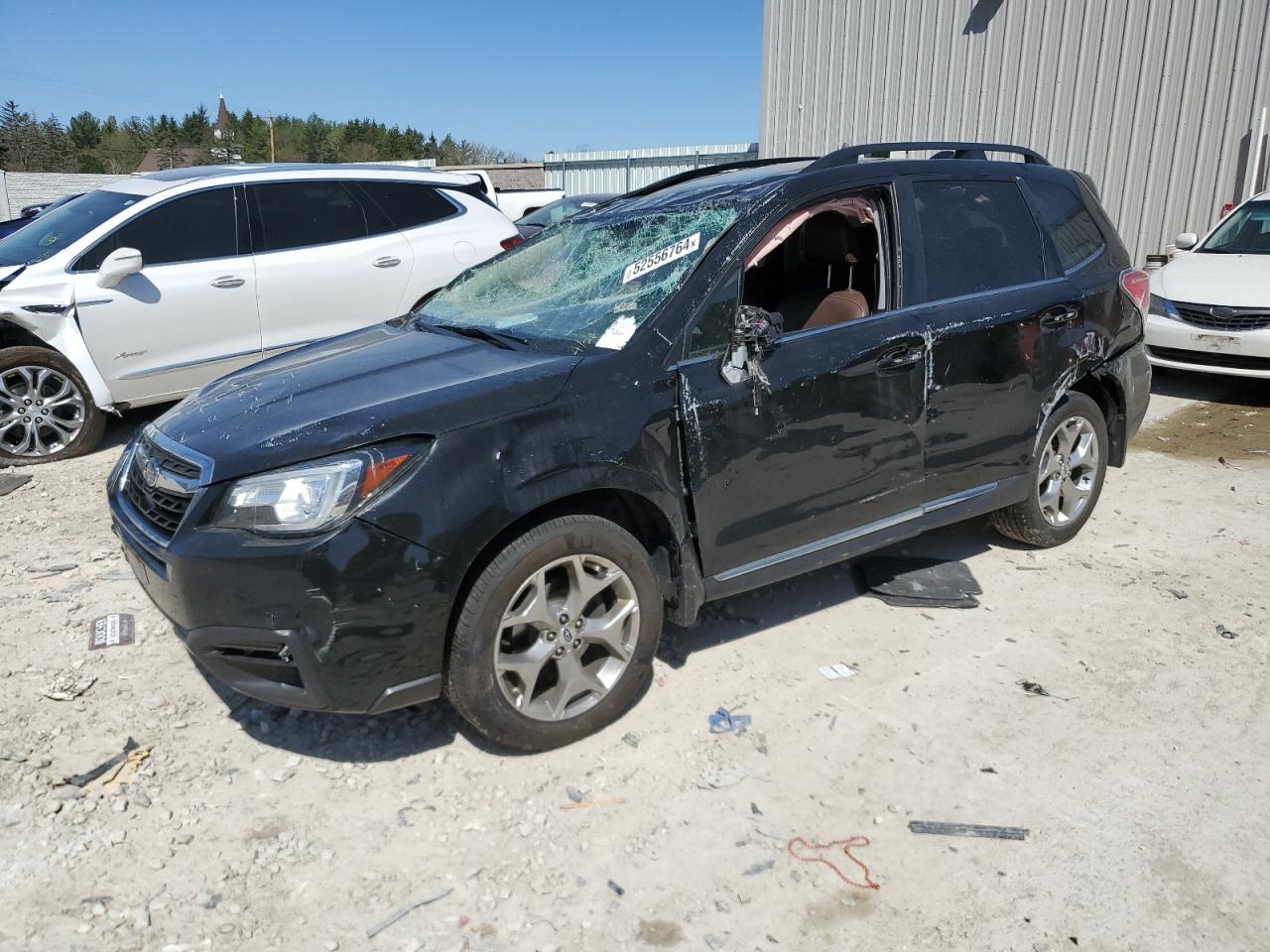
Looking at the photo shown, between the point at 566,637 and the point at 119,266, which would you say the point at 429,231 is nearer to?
the point at 119,266

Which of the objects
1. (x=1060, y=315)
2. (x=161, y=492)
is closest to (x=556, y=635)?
(x=161, y=492)

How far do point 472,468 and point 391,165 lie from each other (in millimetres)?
5776

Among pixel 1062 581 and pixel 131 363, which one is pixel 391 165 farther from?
pixel 1062 581

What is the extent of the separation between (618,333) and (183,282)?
4464mm

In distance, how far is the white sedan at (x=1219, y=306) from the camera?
7609 millimetres

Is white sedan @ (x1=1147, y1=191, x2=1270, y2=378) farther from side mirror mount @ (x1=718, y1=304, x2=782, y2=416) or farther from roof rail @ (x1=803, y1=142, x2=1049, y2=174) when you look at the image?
side mirror mount @ (x1=718, y1=304, x2=782, y2=416)

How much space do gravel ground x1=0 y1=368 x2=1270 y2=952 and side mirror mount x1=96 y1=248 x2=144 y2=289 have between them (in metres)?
2.61

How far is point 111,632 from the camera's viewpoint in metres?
4.00

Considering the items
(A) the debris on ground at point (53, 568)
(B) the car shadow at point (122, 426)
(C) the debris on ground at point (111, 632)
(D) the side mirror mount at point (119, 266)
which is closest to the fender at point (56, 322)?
(D) the side mirror mount at point (119, 266)

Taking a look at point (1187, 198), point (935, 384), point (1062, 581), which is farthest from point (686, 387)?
point (1187, 198)

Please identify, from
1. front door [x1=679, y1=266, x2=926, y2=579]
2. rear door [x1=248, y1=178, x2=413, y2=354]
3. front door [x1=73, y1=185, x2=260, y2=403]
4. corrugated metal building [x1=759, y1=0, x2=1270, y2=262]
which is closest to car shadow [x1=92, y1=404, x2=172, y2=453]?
front door [x1=73, y1=185, x2=260, y2=403]

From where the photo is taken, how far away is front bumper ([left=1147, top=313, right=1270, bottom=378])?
7566mm

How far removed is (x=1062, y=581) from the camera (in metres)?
4.42

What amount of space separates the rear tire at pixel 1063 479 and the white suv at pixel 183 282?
15.3 feet
